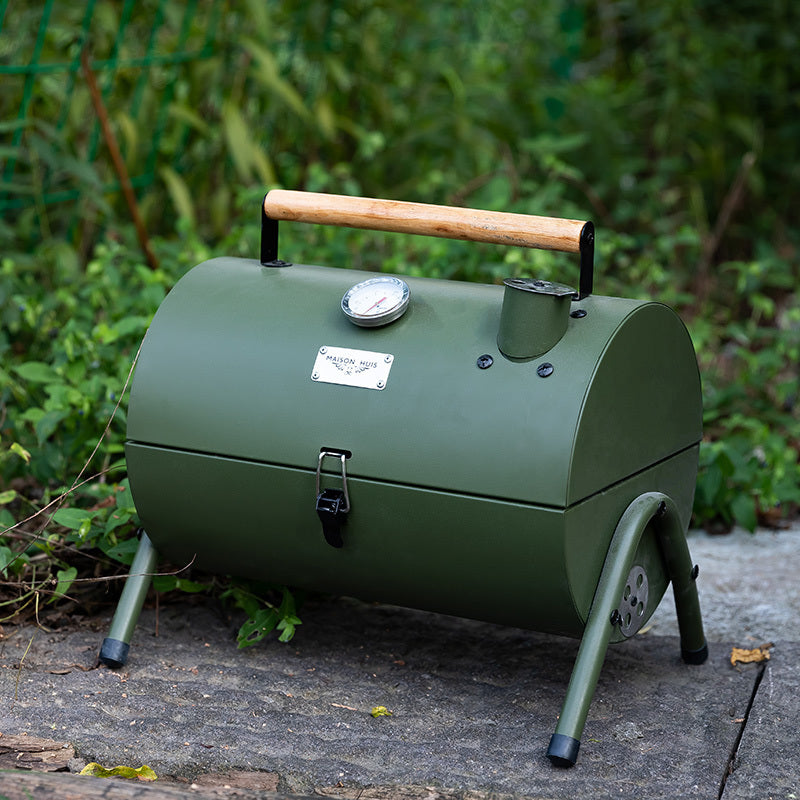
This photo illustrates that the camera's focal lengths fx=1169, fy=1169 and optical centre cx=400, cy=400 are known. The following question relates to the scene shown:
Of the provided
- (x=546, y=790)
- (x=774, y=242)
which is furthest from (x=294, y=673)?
(x=774, y=242)

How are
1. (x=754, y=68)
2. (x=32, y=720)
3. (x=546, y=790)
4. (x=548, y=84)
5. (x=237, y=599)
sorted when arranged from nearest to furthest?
A: (x=546, y=790) → (x=32, y=720) → (x=237, y=599) → (x=754, y=68) → (x=548, y=84)

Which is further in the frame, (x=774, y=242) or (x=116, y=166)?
(x=774, y=242)

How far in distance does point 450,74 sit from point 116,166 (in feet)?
4.43

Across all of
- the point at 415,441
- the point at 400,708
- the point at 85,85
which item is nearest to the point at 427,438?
the point at 415,441

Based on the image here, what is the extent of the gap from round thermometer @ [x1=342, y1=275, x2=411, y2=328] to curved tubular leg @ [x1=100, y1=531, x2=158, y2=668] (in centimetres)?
57

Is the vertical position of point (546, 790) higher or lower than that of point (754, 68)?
lower

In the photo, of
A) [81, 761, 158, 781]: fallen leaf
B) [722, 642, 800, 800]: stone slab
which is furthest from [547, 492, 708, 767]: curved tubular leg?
[81, 761, 158, 781]: fallen leaf

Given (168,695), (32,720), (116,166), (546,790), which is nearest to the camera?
(546,790)

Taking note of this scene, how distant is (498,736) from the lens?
1.87m

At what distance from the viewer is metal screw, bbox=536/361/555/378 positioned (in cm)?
174

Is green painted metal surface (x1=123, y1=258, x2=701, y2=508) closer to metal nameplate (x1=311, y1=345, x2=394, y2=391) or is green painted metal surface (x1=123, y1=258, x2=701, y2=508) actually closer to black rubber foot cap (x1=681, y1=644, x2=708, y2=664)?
metal nameplate (x1=311, y1=345, x2=394, y2=391)

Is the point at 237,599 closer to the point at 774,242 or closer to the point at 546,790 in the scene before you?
the point at 546,790

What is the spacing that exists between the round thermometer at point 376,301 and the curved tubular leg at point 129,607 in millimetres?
571

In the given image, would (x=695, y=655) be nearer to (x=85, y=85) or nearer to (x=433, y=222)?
(x=433, y=222)
